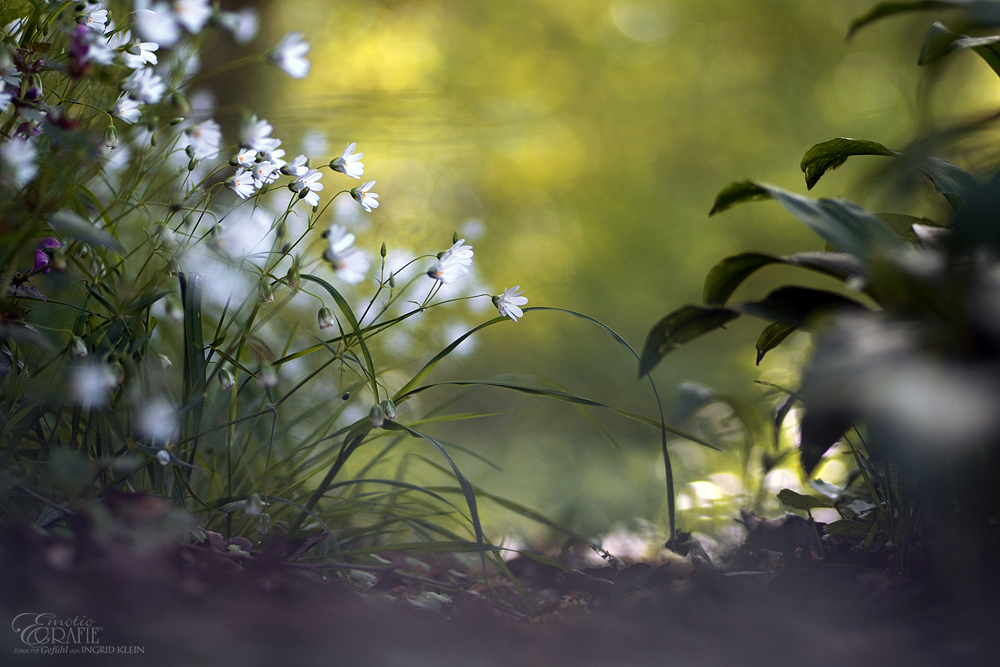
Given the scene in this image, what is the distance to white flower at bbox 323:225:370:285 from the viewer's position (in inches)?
24.0

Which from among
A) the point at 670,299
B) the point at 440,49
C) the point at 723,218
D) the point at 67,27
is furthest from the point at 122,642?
the point at 440,49

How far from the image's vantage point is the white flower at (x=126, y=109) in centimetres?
71

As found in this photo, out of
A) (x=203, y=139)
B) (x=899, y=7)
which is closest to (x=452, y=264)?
(x=203, y=139)

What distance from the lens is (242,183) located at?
733 millimetres

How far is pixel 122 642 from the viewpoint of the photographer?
0.45 meters

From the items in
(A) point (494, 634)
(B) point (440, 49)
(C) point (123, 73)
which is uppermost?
(B) point (440, 49)

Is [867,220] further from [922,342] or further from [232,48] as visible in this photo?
[232,48]

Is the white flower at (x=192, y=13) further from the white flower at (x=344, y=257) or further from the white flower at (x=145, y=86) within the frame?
the white flower at (x=344, y=257)

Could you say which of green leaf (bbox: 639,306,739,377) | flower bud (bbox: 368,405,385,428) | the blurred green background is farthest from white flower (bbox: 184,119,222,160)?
the blurred green background

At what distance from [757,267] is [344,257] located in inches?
17.9

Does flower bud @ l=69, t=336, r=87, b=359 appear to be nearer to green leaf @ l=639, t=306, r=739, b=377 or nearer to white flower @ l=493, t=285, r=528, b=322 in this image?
white flower @ l=493, t=285, r=528, b=322

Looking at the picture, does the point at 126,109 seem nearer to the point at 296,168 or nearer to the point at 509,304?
the point at 296,168

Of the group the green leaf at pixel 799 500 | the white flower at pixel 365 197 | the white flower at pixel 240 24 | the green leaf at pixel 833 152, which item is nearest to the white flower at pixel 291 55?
the white flower at pixel 240 24

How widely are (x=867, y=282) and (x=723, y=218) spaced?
3982 millimetres
